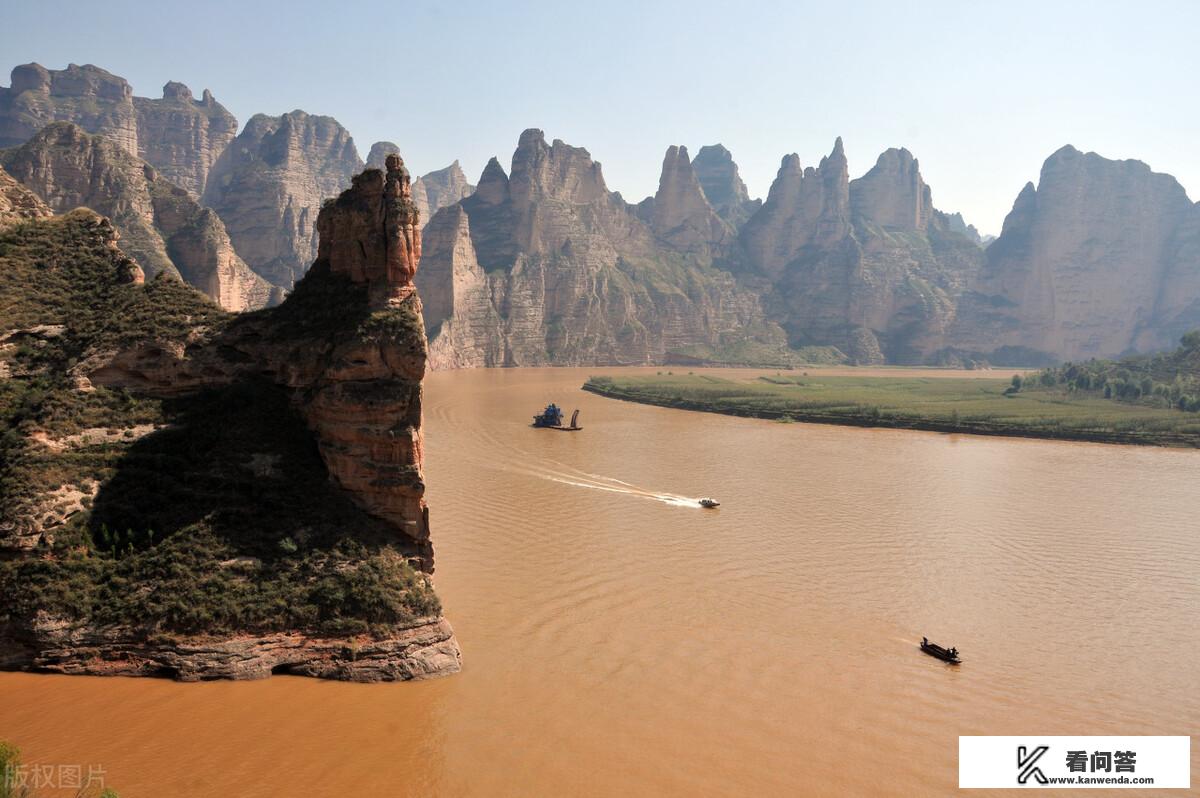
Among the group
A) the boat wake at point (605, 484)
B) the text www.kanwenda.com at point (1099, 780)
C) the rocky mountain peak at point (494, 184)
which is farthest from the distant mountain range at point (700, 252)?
the text www.kanwenda.com at point (1099, 780)

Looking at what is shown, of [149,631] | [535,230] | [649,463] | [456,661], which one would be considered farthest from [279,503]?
[535,230]

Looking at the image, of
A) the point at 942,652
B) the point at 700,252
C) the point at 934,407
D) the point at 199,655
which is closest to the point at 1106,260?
the point at 700,252

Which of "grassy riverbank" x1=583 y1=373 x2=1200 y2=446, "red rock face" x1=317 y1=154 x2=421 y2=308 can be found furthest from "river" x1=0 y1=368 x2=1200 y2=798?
"grassy riverbank" x1=583 y1=373 x2=1200 y2=446

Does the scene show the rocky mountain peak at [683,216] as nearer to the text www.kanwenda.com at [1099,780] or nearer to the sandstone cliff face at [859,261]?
the sandstone cliff face at [859,261]

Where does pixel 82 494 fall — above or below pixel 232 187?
below

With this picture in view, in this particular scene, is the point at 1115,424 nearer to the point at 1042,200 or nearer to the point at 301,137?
the point at 1042,200

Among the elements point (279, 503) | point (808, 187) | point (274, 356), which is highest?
point (808, 187)
